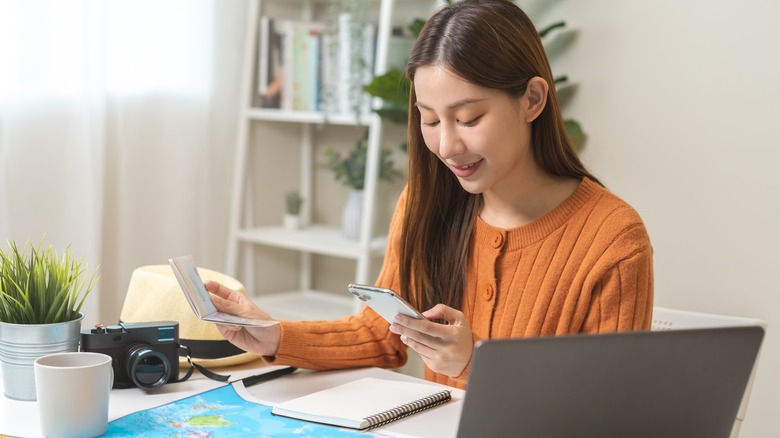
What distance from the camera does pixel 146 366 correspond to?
4.08 feet

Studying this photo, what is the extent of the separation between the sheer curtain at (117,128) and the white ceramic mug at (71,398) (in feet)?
4.34

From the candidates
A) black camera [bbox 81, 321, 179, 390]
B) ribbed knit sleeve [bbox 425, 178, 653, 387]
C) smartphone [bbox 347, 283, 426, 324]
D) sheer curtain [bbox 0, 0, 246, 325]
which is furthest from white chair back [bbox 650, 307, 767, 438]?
sheer curtain [bbox 0, 0, 246, 325]

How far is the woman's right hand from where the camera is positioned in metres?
1.34

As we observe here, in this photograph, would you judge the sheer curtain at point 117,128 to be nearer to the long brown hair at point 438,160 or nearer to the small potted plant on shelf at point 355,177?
the small potted plant on shelf at point 355,177

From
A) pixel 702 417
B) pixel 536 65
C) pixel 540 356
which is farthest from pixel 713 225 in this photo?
pixel 540 356

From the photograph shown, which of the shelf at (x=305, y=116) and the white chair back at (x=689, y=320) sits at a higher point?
the shelf at (x=305, y=116)

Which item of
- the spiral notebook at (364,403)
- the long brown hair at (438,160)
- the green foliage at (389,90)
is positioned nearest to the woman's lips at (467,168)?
the long brown hair at (438,160)

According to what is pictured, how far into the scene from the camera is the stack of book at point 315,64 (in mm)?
2639

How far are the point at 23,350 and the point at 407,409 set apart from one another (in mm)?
550

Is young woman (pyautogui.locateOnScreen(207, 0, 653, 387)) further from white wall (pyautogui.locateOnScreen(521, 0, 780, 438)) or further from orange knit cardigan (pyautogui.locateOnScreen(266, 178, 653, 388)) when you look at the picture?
white wall (pyautogui.locateOnScreen(521, 0, 780, 438))

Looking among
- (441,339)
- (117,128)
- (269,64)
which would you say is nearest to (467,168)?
(441,339)

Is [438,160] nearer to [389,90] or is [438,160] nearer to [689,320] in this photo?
[689,320]

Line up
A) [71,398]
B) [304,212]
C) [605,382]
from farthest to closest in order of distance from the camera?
[304,212] → [71,398] → [605,382]

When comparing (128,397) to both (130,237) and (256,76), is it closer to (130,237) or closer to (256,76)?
(130,237)
